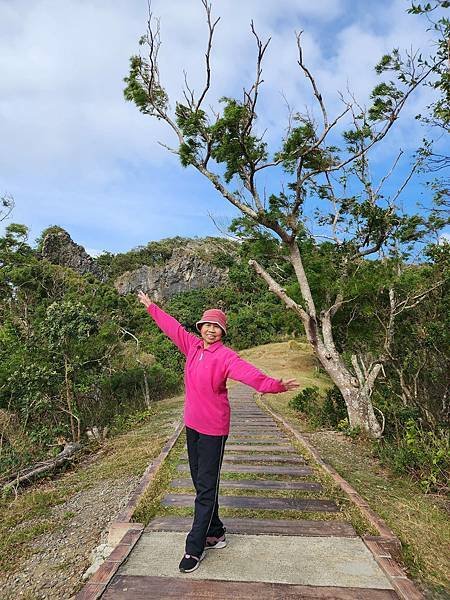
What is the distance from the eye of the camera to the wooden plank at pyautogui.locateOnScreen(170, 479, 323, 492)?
442 cm

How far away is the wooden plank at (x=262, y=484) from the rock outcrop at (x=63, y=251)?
37791 millimetres

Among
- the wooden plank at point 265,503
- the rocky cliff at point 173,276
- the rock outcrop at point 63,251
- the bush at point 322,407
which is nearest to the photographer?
the wooden plank at point 265,503

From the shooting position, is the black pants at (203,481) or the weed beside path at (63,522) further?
the weed beside path at (63,522)

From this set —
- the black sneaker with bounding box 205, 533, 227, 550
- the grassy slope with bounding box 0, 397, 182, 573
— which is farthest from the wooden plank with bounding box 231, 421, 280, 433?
the black sneaker with bounding box 205, 533, 227, 550

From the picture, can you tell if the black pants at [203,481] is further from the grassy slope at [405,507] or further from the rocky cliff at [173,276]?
the rocky cliff at [173,276]

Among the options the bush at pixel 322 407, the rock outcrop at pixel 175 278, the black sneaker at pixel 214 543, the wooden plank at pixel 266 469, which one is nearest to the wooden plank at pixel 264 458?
the wooden plank at pixel 266 469

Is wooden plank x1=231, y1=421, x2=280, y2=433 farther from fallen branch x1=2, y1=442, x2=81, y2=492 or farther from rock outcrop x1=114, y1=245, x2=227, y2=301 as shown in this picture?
rock outcrop x1=114, y1=245, x2=227, y2=301

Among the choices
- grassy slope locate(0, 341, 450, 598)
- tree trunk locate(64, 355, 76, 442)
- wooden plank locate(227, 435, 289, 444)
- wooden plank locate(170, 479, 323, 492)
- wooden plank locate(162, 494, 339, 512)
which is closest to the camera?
grassy slope locate(0, 341, 450, 598)

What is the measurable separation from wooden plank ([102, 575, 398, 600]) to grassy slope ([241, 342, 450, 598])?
56 centimetres

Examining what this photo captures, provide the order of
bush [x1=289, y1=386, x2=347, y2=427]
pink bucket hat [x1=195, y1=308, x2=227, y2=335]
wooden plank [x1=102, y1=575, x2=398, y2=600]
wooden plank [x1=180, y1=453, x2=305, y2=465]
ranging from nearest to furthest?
wooden plank [x1=102, y1=575, x2=398, y2=600], pink bucket hat [x1=195, y1=308, x2=227, y2=335], wooden plank [x1=180, y1=453, x2=305, y2=465], bush [x1=289, y1=386, x2=347, y2=427]

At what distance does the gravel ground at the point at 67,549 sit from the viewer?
116 inches

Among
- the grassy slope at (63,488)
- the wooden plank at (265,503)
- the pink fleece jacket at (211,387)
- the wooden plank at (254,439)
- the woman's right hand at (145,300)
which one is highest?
the woman's right hand at (145,300)

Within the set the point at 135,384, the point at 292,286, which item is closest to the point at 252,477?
the point at 292,286

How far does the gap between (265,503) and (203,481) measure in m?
1.36
